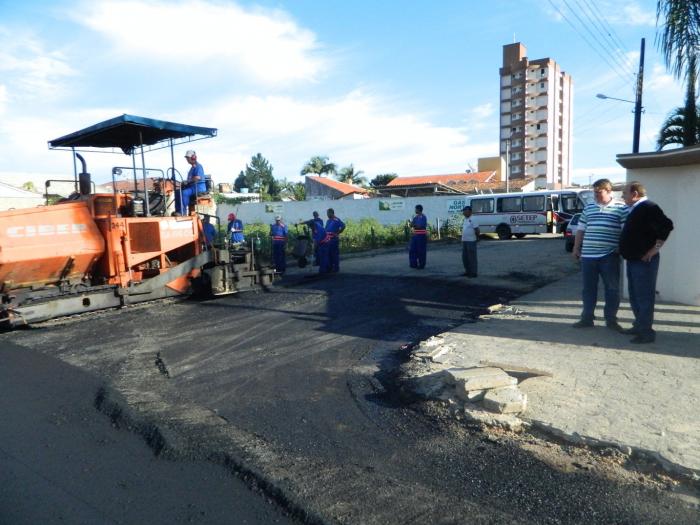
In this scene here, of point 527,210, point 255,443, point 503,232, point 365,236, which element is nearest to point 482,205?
point 503,232

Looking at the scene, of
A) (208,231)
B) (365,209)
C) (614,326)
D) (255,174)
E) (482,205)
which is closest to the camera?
(614,326)

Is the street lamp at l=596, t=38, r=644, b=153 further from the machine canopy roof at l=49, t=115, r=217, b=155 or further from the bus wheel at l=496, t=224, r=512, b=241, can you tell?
the machine canopy roof at l=49, t=115, r=217, b=155

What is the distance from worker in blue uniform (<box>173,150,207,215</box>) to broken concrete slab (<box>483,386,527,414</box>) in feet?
24.3

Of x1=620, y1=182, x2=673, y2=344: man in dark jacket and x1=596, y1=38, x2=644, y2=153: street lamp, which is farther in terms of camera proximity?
x1=596, y1=38, x2=644, y2=153: street lamp

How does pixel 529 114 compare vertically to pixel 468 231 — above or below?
above

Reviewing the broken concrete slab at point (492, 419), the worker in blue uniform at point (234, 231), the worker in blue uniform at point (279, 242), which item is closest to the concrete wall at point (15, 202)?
the worker in blue uniform at point (234, 231)

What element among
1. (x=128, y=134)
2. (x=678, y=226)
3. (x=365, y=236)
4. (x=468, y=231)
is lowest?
(x=365, y=236)

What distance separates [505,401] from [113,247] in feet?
22.3

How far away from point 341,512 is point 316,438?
1.00 metres

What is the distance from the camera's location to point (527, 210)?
26.8 metres

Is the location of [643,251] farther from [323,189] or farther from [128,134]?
[323,189]

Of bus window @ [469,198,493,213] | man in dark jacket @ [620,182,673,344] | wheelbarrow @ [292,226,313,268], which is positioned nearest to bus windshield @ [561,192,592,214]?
bus window @ [469,198,493,213]

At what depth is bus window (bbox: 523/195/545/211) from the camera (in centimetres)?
2638

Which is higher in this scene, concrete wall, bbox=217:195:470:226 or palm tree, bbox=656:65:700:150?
palm tree, bbox=656:65:700:150
